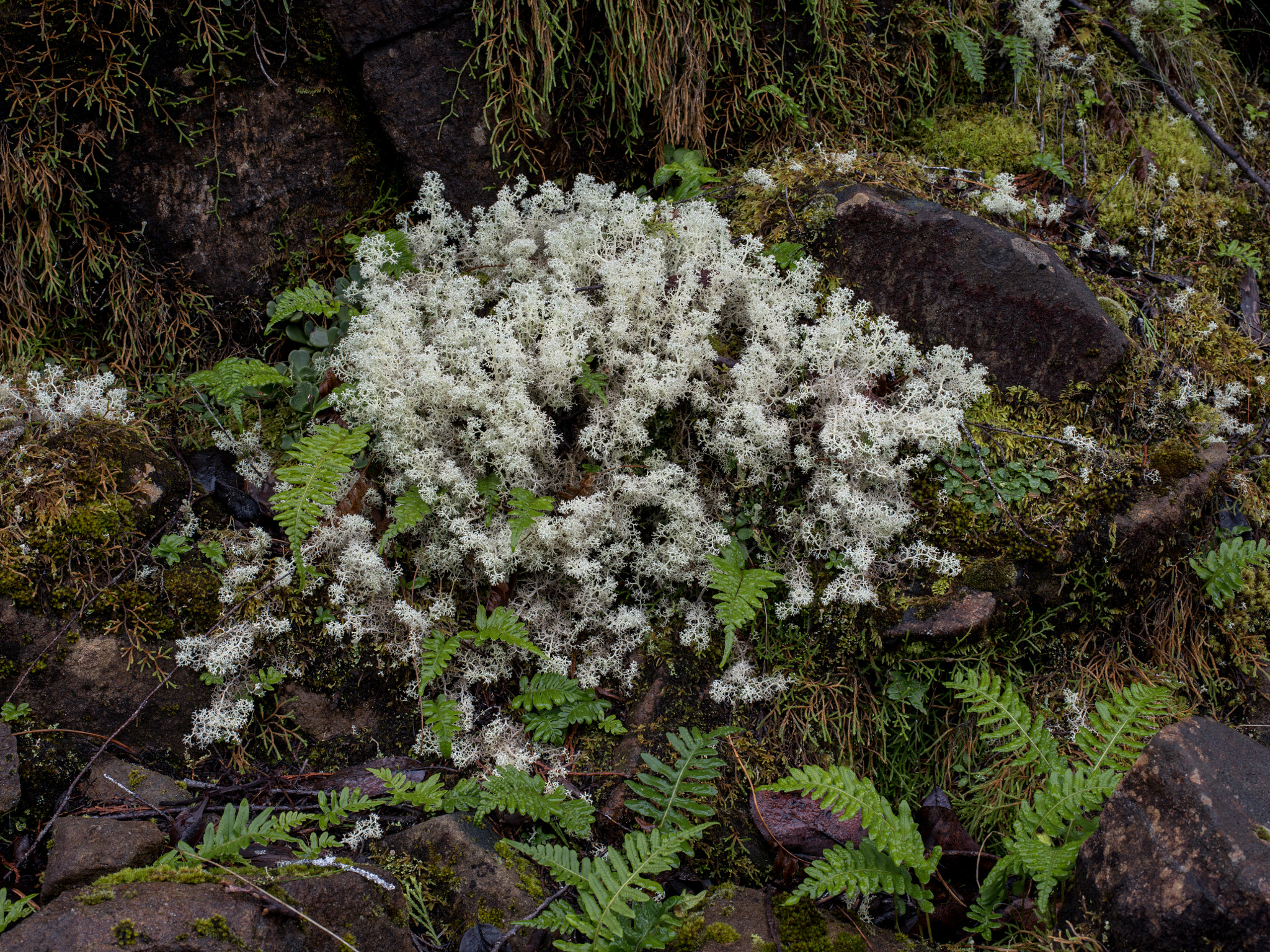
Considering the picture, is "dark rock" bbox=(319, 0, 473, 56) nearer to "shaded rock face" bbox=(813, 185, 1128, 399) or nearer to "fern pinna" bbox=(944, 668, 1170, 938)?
"shaded rock face" bbox=(813, 185, 1128, 399)

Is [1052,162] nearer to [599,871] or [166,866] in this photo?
[599,871]

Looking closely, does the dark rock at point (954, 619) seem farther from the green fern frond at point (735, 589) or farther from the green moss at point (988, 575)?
the green fern frond at point (735, 589)

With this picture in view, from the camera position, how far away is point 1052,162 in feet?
18.1

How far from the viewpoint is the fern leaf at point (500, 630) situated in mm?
3693

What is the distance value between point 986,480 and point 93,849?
4542mm

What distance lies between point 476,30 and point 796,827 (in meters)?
5.10

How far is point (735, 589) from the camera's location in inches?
147

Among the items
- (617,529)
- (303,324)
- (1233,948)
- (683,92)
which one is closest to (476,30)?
(683,92)

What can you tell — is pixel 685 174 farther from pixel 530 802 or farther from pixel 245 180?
pixel 530 802

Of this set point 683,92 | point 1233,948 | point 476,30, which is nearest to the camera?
point 1233,948

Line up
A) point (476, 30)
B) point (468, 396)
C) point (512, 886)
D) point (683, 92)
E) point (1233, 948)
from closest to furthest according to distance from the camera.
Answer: point (1233, 948) < point (512, 886) < point (468, 396) < point (476, 30) < point (683, 92)

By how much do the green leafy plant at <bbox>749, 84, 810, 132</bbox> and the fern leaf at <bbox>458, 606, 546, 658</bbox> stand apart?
13.7 ft

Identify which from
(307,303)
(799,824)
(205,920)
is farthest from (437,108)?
(799,824)

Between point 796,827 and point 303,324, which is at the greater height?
point 303,324
